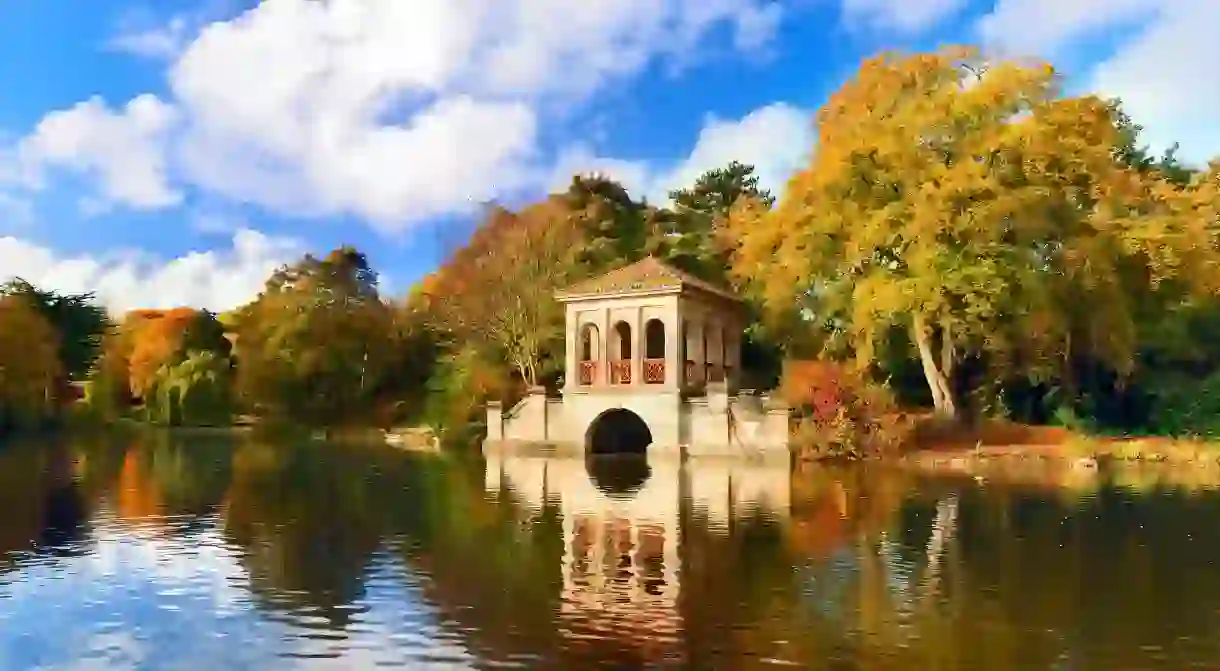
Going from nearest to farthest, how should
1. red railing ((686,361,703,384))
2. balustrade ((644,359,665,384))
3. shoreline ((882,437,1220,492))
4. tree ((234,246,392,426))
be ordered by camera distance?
shoreline ((882,437,1220,492)) → balustrade ((644,359,665,384)) → red railing ((686,361,703,384)) → tree ((234,246,392,426))

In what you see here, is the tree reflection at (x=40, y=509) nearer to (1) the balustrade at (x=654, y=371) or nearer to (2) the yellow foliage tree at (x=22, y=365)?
(1) the balustrade at (x=654, y=371)

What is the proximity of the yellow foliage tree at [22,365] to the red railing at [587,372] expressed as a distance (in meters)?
25.7

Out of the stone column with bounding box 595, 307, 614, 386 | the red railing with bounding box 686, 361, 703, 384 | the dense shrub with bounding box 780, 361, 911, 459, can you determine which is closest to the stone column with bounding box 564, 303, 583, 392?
the stone column with bounding box 595, 307, 614, 386

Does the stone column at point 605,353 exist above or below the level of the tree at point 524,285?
below

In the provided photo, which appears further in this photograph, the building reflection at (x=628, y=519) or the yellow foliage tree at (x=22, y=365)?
the yellow foliage tree at (x=22, y=365)

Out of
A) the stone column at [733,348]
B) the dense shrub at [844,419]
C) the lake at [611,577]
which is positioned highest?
the stone column at [733,348]

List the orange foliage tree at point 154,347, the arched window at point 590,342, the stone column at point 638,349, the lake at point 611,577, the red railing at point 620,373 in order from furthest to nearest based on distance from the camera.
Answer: the orange foliage tree at point 154,347 → the arched window at point 590,342 → the red railing at point 620,373 → the stone column at point 638,349 → the lake at point 611,577

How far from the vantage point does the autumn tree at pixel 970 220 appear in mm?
23625

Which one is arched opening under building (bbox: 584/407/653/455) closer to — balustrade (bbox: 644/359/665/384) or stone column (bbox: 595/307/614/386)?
stone column (bbox: 595/307/614/386)

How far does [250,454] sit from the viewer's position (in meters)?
29.8

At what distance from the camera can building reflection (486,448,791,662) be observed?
7.87 meters

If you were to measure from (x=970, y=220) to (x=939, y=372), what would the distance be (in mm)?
5725

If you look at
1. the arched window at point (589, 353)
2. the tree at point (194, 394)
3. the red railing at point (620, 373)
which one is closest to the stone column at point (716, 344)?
the red railing at point (620, 373)

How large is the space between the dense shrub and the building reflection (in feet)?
5.50
